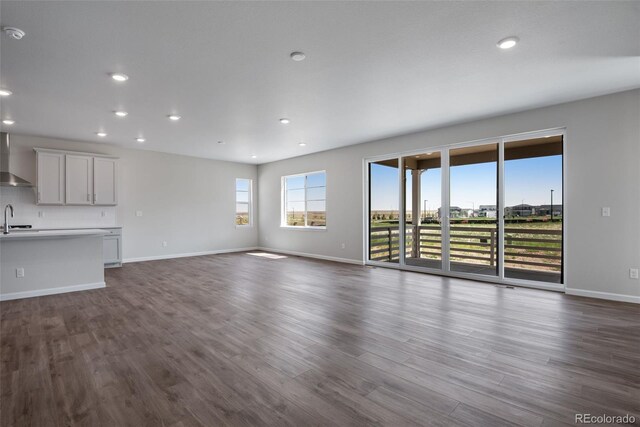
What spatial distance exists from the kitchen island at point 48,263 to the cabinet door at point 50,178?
1.85 metres

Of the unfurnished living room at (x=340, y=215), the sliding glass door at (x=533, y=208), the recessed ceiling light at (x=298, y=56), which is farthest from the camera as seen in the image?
the sliding glass door at (x=533, y=208)

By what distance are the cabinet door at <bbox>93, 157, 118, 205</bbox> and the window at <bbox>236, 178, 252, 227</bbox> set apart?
10.9ft

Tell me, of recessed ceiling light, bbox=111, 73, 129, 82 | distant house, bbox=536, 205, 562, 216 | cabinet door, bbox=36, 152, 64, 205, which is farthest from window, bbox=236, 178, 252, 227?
distant house, bbox=536, 205, 562, 216

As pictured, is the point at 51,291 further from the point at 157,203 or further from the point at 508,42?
the point at 508,42

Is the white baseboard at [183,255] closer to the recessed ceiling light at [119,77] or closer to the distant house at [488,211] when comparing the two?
the recessed ceiling light at [119,77]

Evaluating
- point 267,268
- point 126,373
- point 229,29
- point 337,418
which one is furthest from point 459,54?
point 267,268

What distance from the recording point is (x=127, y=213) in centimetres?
707

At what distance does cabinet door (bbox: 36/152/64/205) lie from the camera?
5789mm

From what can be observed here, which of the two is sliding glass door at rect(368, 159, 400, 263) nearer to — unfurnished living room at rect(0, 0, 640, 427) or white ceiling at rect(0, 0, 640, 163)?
unfurnished living room at rect(0, 0, 640, 427)

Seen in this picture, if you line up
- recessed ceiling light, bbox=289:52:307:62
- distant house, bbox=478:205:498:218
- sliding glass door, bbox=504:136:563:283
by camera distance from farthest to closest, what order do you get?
distant house, bbox=478:205:498:218 → sliding glass door, bbox=504:136:563:283 → recessed ceiling light, bbox=289:52:307:62

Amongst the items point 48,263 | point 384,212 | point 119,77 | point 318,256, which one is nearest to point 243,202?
point 318,256

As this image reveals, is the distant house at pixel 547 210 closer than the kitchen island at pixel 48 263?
No

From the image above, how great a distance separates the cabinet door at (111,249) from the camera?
6.35m

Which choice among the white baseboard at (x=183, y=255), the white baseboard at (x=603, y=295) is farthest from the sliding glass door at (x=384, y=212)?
the white baseboard at (x=183, y=255)
